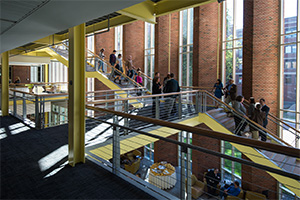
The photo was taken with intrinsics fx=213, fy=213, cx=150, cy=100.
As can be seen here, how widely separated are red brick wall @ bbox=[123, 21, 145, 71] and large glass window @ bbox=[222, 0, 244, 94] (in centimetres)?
637

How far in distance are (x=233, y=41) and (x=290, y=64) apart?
9.78 feet

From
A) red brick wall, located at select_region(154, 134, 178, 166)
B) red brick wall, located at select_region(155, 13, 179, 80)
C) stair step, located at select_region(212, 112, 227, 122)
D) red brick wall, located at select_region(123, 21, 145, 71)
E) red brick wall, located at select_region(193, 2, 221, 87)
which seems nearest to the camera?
stair step, located at select_region(212, 112, 227, 122)

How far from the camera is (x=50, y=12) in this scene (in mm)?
2154

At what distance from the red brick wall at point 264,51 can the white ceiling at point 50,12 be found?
802 cm

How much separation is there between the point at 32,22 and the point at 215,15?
407 inches

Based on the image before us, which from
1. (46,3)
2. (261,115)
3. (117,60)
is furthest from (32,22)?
(117,60)

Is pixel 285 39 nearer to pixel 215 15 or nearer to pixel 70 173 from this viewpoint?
pixel 215 15

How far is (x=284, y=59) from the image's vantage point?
342 inches

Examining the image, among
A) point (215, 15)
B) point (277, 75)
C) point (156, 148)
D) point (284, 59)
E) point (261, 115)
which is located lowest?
point (156, 148)

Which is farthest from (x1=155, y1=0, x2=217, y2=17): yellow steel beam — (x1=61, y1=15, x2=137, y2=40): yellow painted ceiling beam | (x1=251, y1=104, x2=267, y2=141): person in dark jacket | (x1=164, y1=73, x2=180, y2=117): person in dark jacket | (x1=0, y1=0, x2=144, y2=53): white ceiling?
(x1=251, y1=104, x2=267, y2=141): person in dark jacket

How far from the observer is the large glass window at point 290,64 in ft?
27.5

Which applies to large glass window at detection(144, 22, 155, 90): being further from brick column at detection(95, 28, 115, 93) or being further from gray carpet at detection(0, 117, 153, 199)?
gray carpet at detection(0, 117, 153, 199)

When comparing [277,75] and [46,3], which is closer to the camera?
[46,3]

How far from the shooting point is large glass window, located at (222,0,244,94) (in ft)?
34.6
